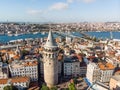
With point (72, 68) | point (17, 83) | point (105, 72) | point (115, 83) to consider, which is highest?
point (105, 72)

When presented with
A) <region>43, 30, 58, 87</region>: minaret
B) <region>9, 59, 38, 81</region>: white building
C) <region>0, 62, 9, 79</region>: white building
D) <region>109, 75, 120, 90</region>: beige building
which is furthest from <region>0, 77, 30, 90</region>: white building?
<region>109, 75, 120, 90</region>: beige building

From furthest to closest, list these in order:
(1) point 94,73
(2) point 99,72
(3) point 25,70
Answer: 1. (3) point 25,70
2. (2) point 99,72
3. (1) point 94,73

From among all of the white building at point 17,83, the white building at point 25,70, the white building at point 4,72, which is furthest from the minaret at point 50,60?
the white building at point 4,72

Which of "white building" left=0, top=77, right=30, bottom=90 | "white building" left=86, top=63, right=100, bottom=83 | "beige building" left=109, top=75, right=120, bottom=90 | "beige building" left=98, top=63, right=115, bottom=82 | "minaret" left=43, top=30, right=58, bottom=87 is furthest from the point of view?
"beige building" left=98, top=63, right=115, bottom=82

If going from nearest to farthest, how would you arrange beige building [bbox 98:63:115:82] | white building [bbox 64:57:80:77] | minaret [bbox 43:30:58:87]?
minaret [bbox 43:30:58:87], beige building [bbox 98:63:115:82], white building [bbox 64:57:80:77]

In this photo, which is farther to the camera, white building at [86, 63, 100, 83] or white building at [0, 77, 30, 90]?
white building at [86, 63, 100, 83]

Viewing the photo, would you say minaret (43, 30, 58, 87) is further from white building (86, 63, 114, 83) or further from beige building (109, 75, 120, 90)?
beige building (109, 75, 120, 90)

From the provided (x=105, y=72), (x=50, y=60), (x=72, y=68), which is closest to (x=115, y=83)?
(x=105, y=72)

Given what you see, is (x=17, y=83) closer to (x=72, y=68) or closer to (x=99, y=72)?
(x=72, y=68)
